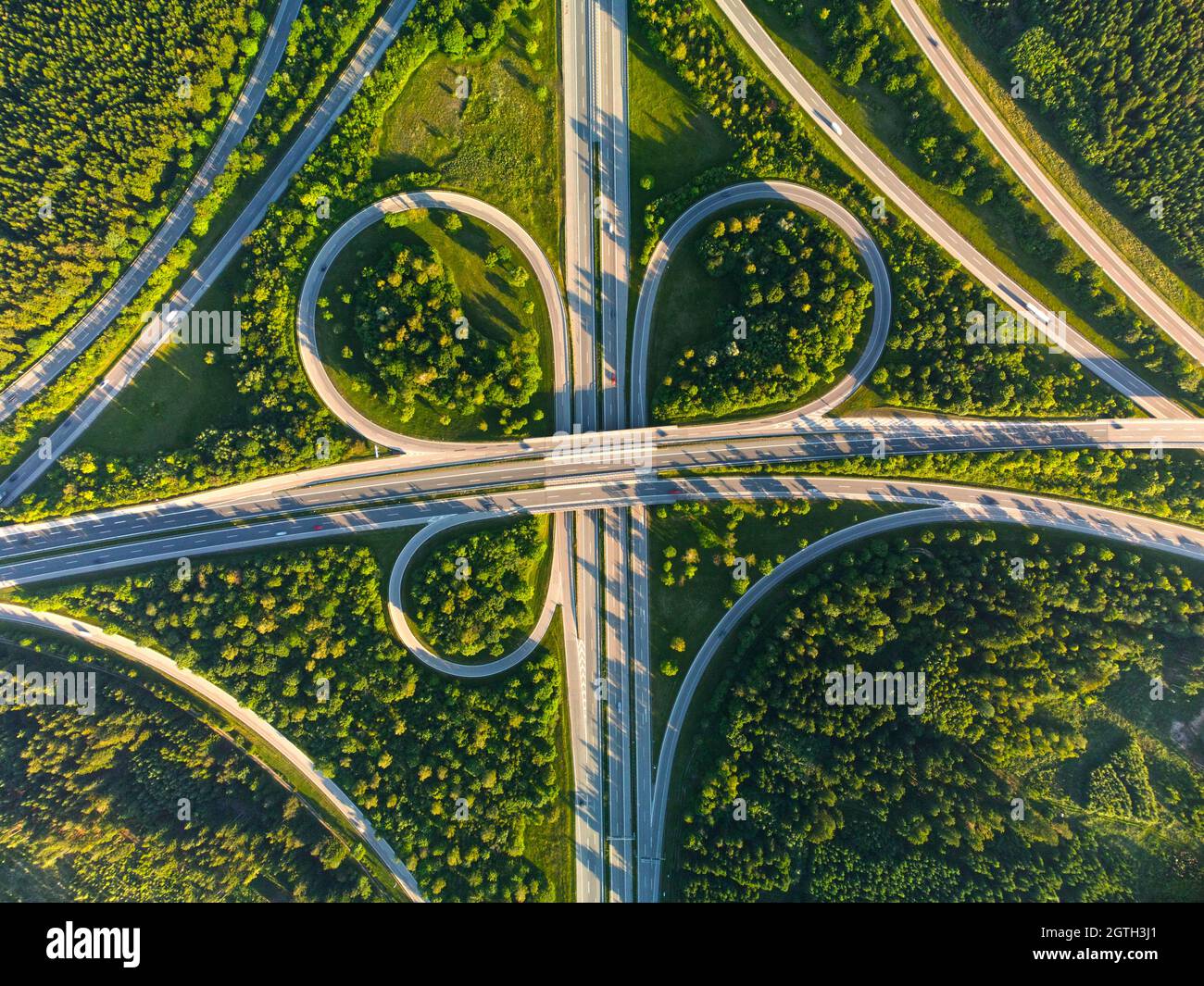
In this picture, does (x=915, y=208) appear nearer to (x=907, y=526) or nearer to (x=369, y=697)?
(x=907, y=526)

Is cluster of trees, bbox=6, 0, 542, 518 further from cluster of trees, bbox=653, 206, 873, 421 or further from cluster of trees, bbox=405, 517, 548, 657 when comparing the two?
cluster of trees, bbox=653, 206, 873, 421

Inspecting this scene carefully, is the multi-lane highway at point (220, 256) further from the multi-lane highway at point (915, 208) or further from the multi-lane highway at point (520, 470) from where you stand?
the multi-lane highway at point (915, 208)

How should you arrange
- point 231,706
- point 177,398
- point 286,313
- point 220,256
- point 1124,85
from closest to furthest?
point 1124,85, point 286,313, point 231,706, point 220,256, point 177,398

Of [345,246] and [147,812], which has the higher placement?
[345,246]

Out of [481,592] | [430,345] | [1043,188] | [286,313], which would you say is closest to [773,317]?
[1043,188]

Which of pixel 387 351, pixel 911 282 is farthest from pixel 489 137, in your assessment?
pixel 911 282

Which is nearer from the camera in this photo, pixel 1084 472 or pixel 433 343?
pixel 1084 472

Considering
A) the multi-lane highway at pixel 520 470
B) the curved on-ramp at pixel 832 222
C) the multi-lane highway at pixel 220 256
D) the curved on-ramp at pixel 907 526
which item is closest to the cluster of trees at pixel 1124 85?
the multi-lane highway at pixel 520 470
